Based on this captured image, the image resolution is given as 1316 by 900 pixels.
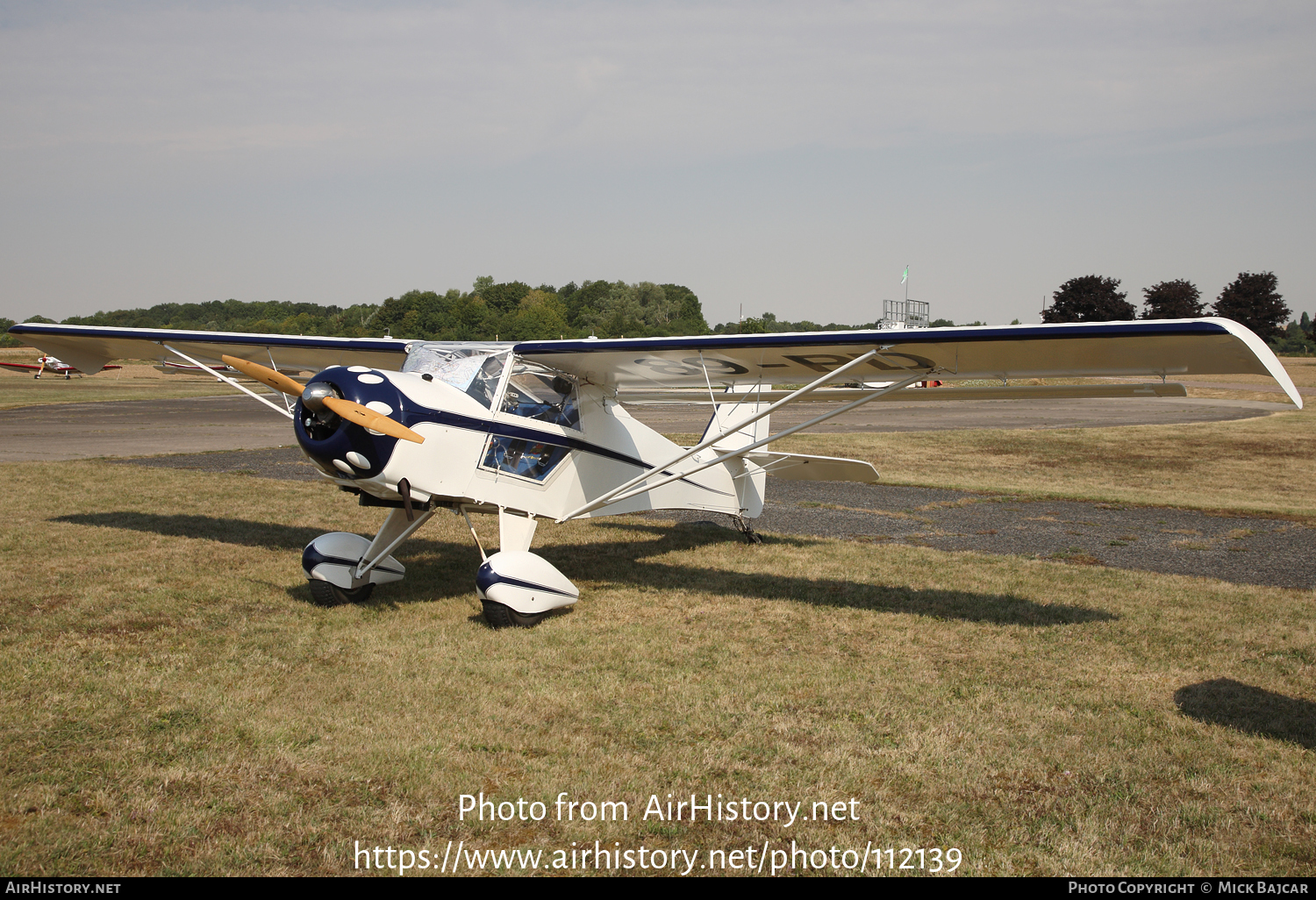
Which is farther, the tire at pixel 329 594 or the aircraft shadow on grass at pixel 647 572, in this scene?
the aircraft shadow on grass at pixel 647 572

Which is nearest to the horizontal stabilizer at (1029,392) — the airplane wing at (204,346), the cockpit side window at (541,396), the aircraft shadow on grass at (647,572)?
the aircraft shadow on grass at (647,572)

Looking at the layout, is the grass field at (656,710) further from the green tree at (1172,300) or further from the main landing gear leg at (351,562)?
the green tree at (1172,300)

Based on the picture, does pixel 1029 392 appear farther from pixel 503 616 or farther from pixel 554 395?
pixel 503 616

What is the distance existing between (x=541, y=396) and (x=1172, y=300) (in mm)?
84069

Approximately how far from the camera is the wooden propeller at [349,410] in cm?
591

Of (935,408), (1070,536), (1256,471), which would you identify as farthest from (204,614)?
(935,408)

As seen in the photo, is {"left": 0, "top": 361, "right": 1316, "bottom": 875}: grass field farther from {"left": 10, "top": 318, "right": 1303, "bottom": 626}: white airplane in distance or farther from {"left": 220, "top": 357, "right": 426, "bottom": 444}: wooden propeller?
{"left": 220, "top": 357, "right": 426, "bottom": 444}: wooden propeller

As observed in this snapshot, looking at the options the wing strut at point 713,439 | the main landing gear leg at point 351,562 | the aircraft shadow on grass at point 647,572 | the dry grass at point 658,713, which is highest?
the wing strut at point 713,439

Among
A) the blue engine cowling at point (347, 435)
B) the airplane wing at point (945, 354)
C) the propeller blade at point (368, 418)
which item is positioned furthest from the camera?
the blue engine cowling at point (347, 435)

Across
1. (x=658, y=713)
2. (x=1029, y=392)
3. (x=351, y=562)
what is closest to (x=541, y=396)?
(x=351, y=562)

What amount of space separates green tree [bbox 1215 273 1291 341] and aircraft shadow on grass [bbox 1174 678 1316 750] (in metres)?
84.6

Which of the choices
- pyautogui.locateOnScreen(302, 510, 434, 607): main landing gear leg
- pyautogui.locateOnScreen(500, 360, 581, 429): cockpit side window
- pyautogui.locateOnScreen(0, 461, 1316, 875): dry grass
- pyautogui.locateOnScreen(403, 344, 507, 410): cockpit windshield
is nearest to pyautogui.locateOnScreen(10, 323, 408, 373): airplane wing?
pyautogui.locateOnScreen(403, 344, 507, 410): cockpit windshield

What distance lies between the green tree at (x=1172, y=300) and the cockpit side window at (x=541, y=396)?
80.2m

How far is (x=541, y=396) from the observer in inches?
305
